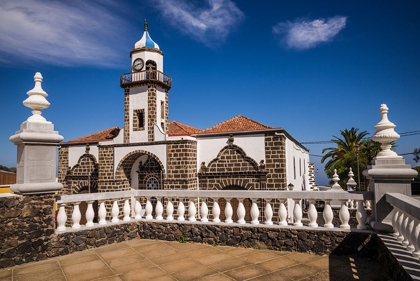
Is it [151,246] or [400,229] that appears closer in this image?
[400,229]

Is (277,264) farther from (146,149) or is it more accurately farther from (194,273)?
(146,149)

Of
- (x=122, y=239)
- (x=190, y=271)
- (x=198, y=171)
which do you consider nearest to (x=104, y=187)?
(x=198, y=171)

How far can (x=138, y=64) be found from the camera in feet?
61.8

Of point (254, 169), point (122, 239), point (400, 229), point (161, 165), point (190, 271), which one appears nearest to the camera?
point (400, 229)

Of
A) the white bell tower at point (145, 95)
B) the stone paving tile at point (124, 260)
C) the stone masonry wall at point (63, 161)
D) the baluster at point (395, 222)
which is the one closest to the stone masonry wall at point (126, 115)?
the white bell tower at point (145, 95)

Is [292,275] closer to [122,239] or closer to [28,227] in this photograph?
[122,239]

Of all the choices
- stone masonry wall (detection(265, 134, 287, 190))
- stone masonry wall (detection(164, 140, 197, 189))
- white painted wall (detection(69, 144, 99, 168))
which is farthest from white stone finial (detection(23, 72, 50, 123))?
white painted wall (detection(69, 144, 99, 168))

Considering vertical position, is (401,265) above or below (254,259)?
above

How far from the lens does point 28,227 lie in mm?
4648

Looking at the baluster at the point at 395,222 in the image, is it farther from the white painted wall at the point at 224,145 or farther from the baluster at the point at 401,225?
the white painted wall at the point at 224,145

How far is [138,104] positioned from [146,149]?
3.06 m

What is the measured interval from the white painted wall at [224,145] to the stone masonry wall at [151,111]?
3.02m

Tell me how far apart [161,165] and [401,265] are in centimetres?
1498

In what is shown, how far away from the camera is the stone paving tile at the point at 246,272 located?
3.89 metres
